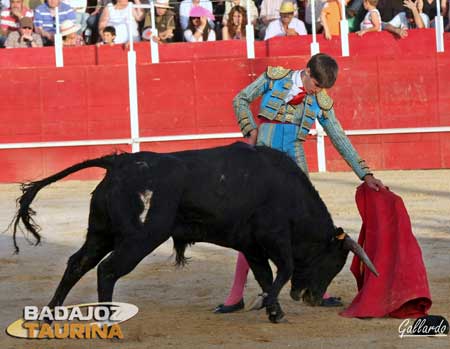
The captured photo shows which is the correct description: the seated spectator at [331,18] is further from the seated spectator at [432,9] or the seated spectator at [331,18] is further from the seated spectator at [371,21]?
the seated spectator at [432,9]

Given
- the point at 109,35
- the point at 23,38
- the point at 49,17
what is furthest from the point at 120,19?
the point at 23,38

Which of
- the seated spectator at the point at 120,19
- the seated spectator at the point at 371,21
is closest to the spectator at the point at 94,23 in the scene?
the seated spectator at the point at 120,19

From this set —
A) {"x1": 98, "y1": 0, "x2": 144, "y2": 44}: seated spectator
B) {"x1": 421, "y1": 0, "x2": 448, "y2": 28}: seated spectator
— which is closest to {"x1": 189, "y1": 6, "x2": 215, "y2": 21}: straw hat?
{"x1": 98, "y1": 0, "x2": 144, "y2": 44}: seated spectator

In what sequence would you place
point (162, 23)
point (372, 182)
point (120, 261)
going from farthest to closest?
point (162, 23) < point (372, 182) < point (120, 261)

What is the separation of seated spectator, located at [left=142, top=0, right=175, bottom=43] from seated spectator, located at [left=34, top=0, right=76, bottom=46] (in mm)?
771

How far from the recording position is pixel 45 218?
831 centimetres

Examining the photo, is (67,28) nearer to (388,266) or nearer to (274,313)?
(388,266)

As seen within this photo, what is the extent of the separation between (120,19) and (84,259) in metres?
7.78

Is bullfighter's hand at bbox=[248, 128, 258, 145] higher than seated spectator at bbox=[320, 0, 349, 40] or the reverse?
the reverse

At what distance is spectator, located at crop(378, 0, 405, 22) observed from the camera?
1180 cm

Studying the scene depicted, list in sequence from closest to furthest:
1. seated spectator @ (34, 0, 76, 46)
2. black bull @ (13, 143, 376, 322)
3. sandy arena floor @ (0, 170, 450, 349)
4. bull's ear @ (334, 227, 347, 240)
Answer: sandy arena floor @ (0, 170, 450, 349) → black bull @ (13, 143, 376, 322) → bull's ear @ (334, 227, 347, 240) → seated spectator @ (34, 0, 76, 46)

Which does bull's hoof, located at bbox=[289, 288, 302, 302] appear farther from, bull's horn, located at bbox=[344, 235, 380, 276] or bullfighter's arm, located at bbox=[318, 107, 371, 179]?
bullfighter's arm, located at bbox=[318, 107, 371, 179]

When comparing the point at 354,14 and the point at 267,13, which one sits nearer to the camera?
the point at 267,13

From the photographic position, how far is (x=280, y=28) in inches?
468
